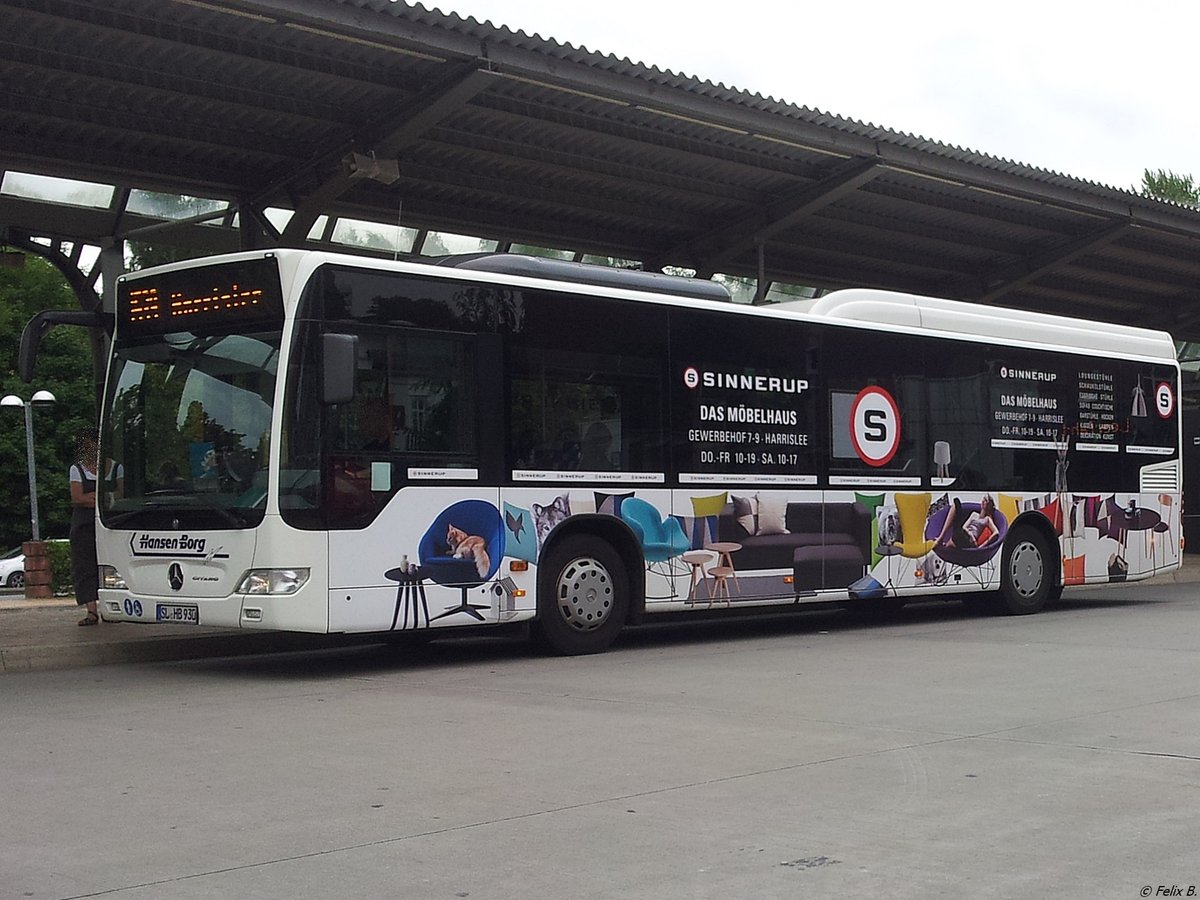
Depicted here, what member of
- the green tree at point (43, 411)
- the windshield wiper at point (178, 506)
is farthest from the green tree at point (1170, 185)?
the windshield wiper at point (178, 506)

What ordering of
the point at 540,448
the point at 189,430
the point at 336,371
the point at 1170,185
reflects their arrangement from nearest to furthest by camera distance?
the point at 336,371, the point at 189,430, the point at 540,448, the point at 1170,185

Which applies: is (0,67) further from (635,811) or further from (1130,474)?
(1130,474)

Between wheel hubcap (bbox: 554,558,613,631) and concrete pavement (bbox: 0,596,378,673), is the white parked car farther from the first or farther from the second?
wheel hubcap (bbox: 554,558,613,631)

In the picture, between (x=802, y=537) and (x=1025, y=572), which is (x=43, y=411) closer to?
(x=1025, y=572)

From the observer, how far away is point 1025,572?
53.5ft

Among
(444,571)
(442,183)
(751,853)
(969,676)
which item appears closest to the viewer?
(751,853)

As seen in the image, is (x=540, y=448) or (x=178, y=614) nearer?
(x=178, y=614)

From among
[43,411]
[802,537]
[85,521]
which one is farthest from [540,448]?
[43,411]

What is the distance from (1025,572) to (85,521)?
382 inches

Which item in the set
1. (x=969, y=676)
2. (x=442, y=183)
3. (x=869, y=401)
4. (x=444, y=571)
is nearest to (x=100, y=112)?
(x=442, y=183)

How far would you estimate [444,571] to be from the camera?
11297 millimetres

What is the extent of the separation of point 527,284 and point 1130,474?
8738 millimetres

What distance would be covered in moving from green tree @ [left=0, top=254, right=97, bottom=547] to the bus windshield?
133 feet

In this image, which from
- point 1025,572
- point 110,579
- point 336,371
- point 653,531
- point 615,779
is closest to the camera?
point 615,779
